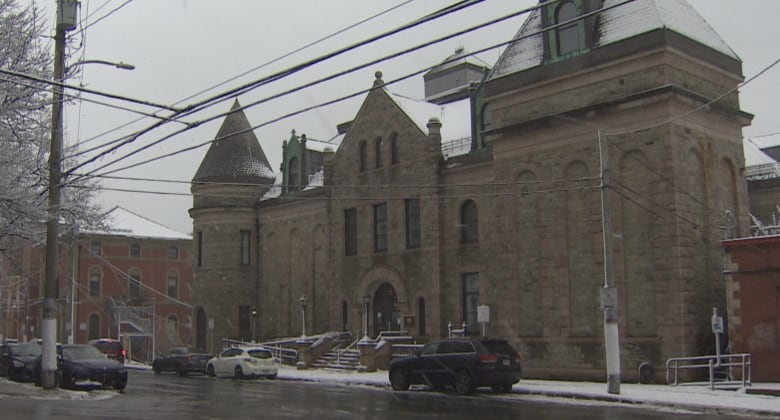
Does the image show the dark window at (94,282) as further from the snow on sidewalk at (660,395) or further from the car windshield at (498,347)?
the car windshield at (498,347)

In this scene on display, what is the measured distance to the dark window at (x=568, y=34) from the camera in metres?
28.7

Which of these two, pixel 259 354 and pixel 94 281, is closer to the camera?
pixel 259 354

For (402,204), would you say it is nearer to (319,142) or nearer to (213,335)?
(319,142)

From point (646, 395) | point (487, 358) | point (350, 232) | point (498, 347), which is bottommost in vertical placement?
point (646, 395)

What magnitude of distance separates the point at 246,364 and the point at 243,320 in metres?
13.3

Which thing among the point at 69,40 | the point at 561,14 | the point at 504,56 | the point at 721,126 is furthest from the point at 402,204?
the point at 69,40

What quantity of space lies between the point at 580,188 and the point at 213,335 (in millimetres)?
24636

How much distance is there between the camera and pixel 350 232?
39.5m

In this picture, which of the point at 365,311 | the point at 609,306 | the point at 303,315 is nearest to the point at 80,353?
the point at 365,311

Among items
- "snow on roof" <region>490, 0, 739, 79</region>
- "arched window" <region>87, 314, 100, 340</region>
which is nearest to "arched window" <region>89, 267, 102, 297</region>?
"arched window" <region>87, 314, 100, 340</region>

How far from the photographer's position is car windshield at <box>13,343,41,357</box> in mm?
29375

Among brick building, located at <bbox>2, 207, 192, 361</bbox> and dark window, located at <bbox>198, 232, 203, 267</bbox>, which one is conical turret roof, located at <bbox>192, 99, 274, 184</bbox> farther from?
brick building, located at <bbox>2, 207, 192, 361</bbox>

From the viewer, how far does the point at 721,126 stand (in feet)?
92.7

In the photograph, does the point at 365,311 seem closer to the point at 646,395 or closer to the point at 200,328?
the point at 200,328
